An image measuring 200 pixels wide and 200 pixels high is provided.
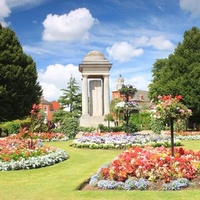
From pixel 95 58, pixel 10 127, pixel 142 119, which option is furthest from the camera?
pixel 142 119

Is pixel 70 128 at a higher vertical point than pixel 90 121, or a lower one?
lower

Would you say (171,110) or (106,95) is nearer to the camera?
(171,110)

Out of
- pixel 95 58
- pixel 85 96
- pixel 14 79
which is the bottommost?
pixel 85 96

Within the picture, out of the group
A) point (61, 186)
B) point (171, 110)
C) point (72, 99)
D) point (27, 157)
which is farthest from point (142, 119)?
point (61, 186)

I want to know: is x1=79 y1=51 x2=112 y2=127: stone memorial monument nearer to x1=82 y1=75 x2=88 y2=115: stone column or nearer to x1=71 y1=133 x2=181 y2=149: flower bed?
x1=82 y1=75 x2=88 y2=115: stone column

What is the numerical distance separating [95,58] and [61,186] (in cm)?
2653

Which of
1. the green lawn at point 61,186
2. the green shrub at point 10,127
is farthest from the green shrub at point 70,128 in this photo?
the green lawn at point 61,186

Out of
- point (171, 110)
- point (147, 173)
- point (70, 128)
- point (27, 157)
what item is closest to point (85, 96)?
point (70, 128)

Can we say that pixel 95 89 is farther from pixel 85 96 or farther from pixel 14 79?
pixel 14 79

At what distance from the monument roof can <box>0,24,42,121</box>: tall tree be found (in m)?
5.58

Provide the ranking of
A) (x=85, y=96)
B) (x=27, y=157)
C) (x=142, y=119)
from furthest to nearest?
(x=142, y=119), (x=85, y=96), (x=27, y=157)

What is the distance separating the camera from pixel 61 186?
8.45 metres

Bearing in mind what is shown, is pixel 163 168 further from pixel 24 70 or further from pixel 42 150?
pixel 24 70

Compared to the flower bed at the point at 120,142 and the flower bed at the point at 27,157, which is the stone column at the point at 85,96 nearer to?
the flower bed at the point at 120,142
